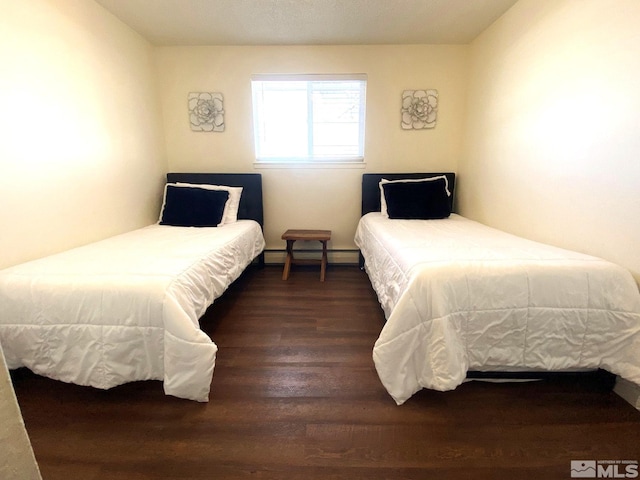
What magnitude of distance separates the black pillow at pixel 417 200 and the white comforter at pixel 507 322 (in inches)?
57.8

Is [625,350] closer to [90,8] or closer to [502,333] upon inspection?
[502,333]

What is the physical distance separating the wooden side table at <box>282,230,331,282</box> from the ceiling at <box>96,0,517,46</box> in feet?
6.09

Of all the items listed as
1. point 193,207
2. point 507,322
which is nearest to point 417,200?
point 507,322

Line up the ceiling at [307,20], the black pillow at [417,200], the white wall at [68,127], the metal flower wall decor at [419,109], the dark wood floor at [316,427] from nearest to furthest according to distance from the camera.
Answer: the dark wood floor at [316,427]
the white wall at [68,127]
the ceiling at [307,20]
the black pillow at [417,200]
the metal flower wall decor at [419,109]

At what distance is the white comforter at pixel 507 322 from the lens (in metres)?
1.35

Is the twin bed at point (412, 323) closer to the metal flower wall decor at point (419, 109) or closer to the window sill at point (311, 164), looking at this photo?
the window sill at point (311, 164)

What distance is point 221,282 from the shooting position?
1960 millimetres

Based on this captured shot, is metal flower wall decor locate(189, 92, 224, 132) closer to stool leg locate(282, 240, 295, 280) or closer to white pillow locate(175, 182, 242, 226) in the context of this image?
white pillow locate(175, 182, 242, 226)

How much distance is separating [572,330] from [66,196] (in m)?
3.01

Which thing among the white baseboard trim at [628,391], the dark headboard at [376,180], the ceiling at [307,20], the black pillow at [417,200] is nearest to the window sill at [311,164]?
the dark headboard at [376,180]

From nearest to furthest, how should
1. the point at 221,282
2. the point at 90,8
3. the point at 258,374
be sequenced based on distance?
1. the point at 258,374
2. the point at 221,282
3. the point at 90,8

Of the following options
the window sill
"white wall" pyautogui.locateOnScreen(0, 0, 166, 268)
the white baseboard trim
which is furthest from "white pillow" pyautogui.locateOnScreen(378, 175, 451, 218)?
"white wall" pyautogui.locateOnScreen(0, 0, 166, 268)

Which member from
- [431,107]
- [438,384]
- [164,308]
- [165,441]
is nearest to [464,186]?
[431,107]

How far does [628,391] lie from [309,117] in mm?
3153
